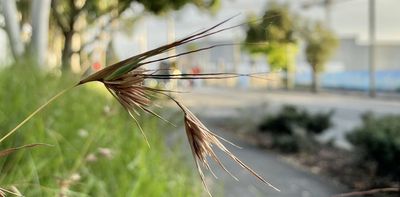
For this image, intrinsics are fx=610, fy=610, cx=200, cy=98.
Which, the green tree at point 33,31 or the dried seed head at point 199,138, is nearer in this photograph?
the dried seed head at point 199,138

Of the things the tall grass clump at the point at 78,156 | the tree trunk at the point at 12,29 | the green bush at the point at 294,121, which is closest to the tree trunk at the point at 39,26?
the tree trunk at the point at 12,29

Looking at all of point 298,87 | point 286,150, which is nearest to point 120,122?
point 286,150

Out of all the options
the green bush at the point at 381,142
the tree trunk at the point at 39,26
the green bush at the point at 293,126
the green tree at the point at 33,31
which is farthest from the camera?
the green bush at the point at 293,126

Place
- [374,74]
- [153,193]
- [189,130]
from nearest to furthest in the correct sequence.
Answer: [189,130]
[153,193]
[374,74]

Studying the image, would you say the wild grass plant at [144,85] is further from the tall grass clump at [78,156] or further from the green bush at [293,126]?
the green bush at [293,126]

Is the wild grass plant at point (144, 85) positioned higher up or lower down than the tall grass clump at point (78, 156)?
higher up

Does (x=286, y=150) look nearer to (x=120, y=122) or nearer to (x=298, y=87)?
(x=120, y=122)

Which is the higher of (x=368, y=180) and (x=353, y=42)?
(x=353, y=42)
